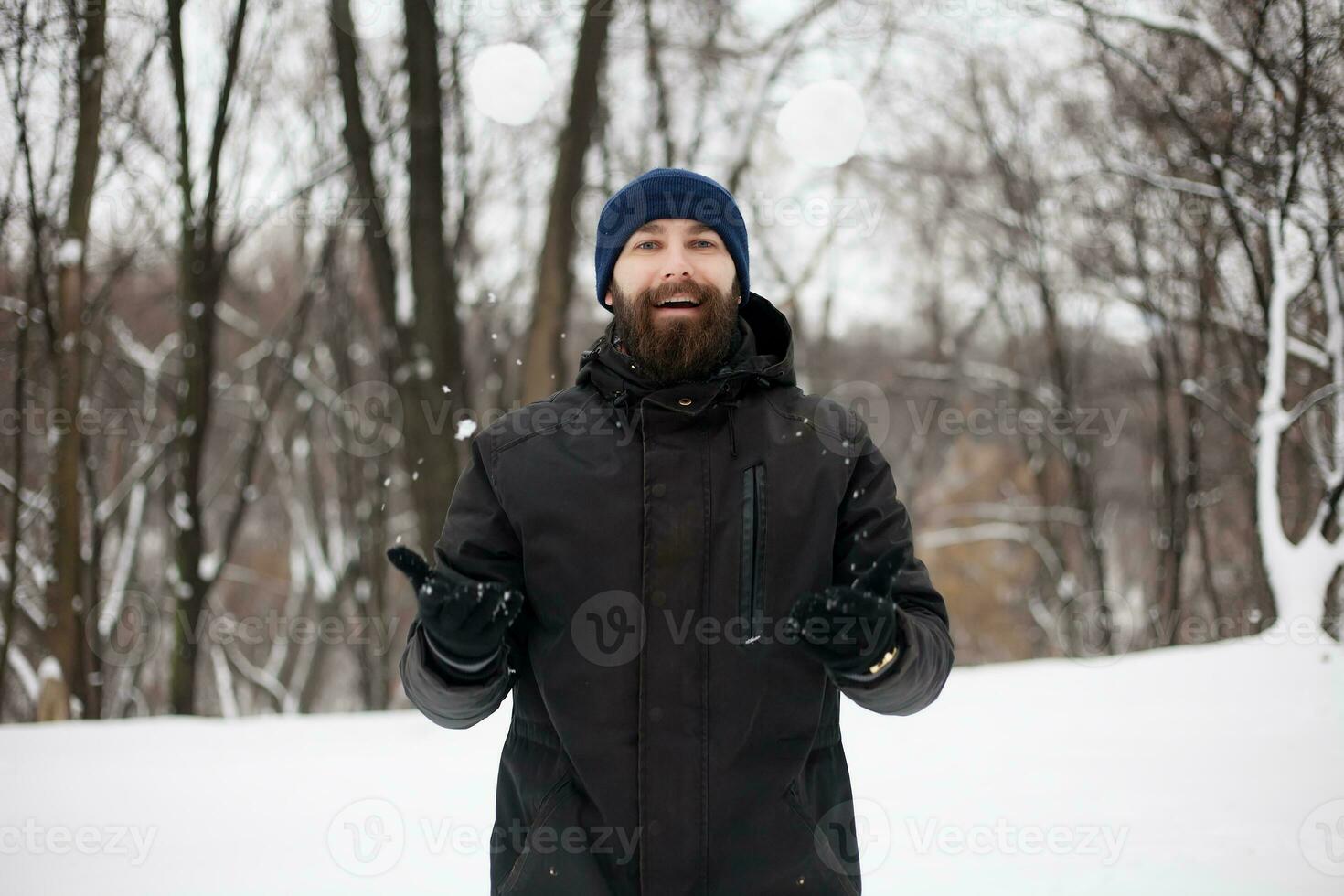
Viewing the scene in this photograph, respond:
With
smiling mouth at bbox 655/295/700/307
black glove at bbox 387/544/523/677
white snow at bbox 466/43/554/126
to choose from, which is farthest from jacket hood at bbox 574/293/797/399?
white snow at bbox 466/43/554/126

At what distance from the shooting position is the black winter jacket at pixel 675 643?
5.47ft

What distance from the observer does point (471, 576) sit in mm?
1765

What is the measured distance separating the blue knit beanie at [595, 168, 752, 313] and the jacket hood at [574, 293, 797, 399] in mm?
92

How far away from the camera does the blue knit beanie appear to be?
79.2 inches

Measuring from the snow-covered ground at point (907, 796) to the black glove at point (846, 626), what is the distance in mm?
1968

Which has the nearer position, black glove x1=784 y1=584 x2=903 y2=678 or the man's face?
black glove x1=784 y1=584 x2=903 y2=678

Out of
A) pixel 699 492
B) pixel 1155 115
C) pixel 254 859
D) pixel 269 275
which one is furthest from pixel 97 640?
pixel 1155 115

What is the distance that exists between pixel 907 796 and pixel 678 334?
2.71m

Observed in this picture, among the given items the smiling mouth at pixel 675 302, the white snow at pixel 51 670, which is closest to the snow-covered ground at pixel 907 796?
the smiling mouth at pixel 675 302

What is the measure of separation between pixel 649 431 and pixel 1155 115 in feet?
29.7

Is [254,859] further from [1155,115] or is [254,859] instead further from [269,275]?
[269,275]

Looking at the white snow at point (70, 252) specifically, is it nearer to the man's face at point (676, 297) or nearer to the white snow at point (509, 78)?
the white snow at point (509, 78)

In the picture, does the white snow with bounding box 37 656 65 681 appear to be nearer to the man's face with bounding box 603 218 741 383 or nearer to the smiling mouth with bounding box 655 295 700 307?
the man's face with bounding box 603 218 741 383

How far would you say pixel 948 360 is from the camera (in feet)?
51.6
